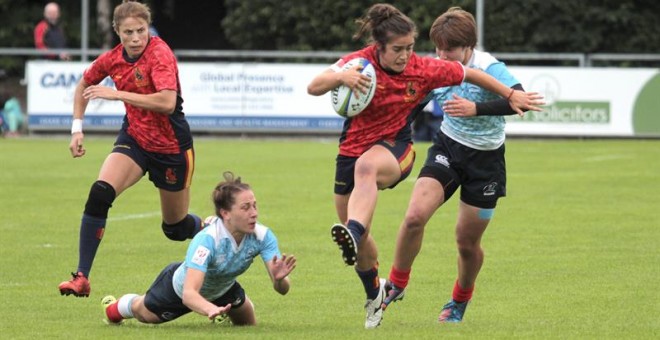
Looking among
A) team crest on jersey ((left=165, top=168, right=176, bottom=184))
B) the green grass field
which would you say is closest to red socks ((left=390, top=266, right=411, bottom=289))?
the green grass field

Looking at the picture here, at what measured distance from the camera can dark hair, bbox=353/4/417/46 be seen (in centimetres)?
859

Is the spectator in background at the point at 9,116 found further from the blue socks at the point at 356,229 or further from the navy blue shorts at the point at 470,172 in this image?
the blue socks at the point at 356,229

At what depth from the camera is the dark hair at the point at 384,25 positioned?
859cm

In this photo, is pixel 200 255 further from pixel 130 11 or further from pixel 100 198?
pixel 130 11

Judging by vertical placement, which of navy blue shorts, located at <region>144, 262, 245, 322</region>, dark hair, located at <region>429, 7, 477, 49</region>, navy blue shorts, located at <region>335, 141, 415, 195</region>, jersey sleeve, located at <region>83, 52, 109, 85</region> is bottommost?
navy blue shorts, located at <region>144, 262, 245, 322</region>

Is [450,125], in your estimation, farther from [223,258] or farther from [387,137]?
[223,258]

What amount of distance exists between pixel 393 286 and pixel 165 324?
154 cm

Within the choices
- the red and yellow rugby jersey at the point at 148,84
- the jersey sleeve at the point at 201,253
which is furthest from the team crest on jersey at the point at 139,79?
the jersey sleeve at the point at 201,253

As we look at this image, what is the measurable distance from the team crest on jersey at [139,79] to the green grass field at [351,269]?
64.0 inches

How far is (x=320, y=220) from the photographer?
15.6 metres

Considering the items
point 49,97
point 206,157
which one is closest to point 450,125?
point 206,157

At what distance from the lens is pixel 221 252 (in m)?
8.32

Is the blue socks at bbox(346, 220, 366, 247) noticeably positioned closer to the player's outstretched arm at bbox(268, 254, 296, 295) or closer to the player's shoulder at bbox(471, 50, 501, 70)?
the player's outstretched arm at bbox(268, 254, 296, 295)

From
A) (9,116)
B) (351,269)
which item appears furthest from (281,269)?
(9,116)
